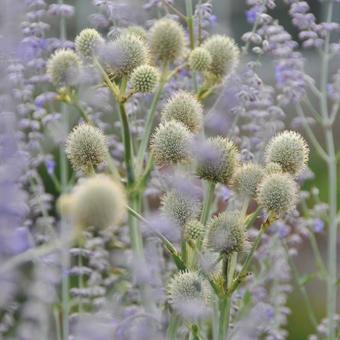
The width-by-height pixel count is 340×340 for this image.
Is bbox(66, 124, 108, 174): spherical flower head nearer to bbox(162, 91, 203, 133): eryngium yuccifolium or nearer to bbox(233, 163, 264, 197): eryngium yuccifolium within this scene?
bbox(162, 91, 203, 133): eryngium yuccifolium

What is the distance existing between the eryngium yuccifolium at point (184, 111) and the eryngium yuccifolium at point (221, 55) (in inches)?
12.9

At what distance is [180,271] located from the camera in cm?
219

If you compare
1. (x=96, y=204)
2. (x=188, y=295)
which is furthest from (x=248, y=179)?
(x=96, y=204)

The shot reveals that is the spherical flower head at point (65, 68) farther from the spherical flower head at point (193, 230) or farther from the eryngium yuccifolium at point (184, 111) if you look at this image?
the spherical flower head at point (193, 230)

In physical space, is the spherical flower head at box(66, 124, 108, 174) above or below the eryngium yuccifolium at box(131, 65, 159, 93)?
below

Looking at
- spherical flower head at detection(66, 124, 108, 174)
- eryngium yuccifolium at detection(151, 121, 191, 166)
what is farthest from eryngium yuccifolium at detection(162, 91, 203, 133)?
spherical flower head at detection(66, 124, 108, 174)

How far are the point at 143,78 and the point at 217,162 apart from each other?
37 cm

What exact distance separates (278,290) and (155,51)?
1362mm

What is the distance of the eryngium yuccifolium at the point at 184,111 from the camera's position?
2.27 m

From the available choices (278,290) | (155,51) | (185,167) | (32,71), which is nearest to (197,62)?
(155,51)

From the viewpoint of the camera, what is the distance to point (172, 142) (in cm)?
217

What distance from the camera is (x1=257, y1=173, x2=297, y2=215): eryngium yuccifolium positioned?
2100 millimetres

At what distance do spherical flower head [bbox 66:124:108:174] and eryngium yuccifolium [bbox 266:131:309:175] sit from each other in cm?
42

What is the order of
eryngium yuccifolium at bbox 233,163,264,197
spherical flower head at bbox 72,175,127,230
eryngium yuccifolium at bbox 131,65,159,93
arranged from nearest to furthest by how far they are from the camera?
spherical flower head at bbox 72,175,127,230 → eryngium yuccifolium at bbox 233,163,264,197 → eryngium yuccifolium at bbox 131,65,159,93
